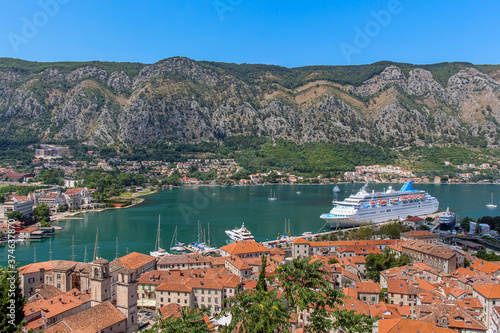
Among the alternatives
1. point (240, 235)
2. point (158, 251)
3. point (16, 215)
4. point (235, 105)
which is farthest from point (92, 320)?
point (235, 105)

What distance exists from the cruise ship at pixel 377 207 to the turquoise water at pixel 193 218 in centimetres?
233

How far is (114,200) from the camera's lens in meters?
53.5

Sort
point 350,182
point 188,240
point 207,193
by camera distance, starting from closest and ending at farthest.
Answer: point 188,240 → point 207,193 → point 350,182

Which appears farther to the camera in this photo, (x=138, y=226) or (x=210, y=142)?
(x=210, y=142)

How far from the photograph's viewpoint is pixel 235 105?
11856 cm

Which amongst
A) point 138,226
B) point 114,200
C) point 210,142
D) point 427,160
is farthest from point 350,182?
point 138,226

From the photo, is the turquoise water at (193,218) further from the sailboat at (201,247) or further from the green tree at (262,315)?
the green tree at (262,315)

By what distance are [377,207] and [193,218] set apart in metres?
19.4

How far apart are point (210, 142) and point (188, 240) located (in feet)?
249

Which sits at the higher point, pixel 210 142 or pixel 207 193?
pixel 210 142

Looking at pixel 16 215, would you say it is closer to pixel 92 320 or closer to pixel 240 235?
pixel 240 235

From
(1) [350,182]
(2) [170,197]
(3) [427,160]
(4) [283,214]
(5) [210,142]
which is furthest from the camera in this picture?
(5) [210,142]

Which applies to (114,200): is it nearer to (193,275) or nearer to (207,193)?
(207,193)

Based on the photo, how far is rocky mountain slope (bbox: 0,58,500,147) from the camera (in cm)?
10338
